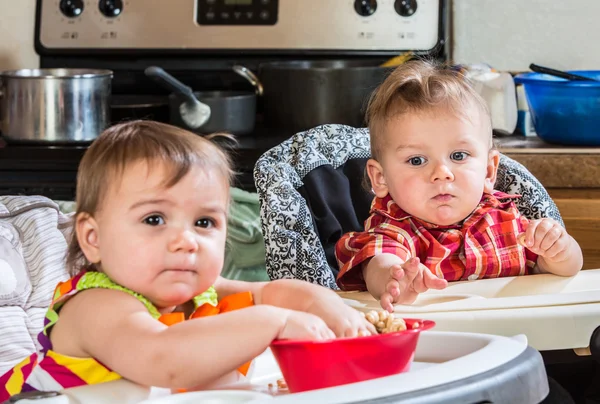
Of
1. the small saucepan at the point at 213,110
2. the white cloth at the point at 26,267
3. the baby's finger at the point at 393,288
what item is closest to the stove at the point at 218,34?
the small saucepan at the point at 213,110

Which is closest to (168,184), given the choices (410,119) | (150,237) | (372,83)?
(150,237)

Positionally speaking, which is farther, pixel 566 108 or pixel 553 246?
pixel 566 108

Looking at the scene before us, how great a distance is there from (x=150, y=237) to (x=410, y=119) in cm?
60

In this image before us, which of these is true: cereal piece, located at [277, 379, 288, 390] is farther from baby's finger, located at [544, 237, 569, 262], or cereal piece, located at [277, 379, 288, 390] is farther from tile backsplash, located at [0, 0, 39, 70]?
tile backsplash, located at [0, 0, 39, 70]

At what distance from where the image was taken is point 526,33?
8.48ft

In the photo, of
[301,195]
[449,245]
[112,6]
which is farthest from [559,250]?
[112,6]

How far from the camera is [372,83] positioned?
2.21m

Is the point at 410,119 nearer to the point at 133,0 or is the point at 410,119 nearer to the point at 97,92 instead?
the point at 97,92

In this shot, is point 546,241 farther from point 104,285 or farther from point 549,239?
point 104,285

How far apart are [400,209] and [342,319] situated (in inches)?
23.2

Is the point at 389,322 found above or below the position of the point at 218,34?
below

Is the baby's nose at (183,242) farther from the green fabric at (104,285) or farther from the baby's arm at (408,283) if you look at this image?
the baby's arm at (408,283)

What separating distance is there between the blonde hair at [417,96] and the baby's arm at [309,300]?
0.46 m

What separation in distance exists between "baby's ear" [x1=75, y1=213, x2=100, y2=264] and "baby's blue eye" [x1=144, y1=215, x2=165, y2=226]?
8cm
